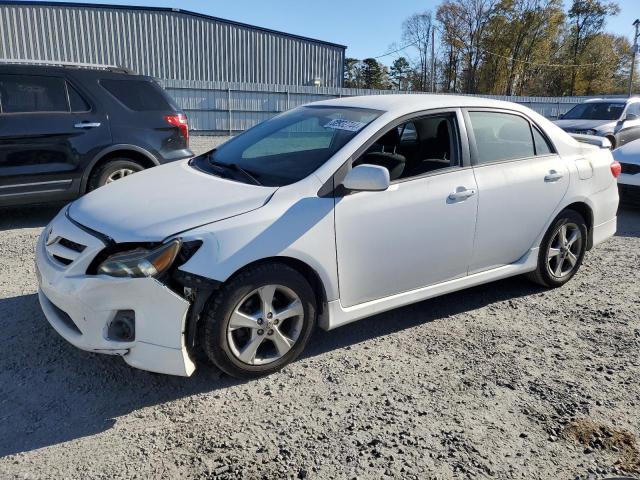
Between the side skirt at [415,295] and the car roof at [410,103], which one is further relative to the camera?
the car roof at [410,103]

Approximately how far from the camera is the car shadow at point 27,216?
6.44 metres

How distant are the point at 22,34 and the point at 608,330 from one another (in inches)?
1025

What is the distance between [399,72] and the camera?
7031cm

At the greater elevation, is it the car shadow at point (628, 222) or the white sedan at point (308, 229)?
the white sedan at point (308, 229)

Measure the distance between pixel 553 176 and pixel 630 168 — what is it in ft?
14.8

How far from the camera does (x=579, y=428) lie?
9.21ft

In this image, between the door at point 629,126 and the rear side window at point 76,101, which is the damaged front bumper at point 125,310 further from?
the door at point 629,126

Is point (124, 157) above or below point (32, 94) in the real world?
below

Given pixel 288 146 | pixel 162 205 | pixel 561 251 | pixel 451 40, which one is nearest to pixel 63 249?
pixel 162 205

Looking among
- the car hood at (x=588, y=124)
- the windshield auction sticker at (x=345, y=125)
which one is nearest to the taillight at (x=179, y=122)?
the windshield auction sticker at (x=345, y=125)

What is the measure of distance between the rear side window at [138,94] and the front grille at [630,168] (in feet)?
21.7

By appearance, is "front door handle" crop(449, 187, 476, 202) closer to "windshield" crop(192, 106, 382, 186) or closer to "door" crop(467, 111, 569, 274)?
"door" crop(467, 111, 569, 274)

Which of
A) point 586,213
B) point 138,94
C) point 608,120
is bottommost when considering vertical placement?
point 586,213

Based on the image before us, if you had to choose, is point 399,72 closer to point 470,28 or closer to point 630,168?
point 470,28
